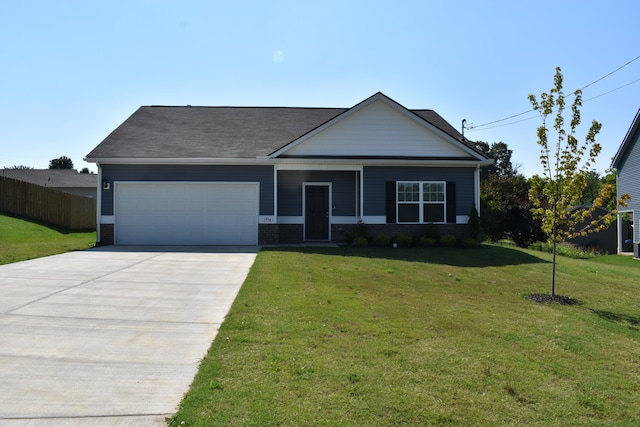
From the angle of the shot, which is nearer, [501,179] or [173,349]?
[173,349]

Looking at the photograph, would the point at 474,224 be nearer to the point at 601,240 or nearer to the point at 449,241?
the point at 449,241

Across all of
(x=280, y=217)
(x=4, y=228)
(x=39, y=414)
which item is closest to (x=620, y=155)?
(x=280, y=217)

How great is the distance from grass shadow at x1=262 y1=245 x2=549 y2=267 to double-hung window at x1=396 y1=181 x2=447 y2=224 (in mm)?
1499

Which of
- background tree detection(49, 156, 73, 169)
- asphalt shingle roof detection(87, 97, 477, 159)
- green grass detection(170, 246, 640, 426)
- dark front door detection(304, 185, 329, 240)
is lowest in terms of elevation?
green grass detection(170, 246, 640, 426)

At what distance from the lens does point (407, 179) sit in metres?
16.2

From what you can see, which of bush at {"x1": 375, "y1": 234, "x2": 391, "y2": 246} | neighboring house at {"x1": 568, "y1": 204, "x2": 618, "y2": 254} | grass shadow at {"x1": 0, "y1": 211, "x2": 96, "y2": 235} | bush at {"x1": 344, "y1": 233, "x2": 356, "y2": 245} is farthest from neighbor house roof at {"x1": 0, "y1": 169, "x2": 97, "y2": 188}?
neighboring house at {"x1": 568, "y1": 204, "x2": 618, "y2": 254}

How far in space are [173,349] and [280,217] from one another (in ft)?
38.1

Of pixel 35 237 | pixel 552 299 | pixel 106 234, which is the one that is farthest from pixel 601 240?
pixel 35 237

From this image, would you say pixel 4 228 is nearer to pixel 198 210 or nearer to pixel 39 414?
pixel 198 210

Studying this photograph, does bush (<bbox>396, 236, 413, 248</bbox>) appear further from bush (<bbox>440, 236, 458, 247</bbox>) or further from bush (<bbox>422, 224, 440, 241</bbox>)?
bush (<bbox>440, 236, 458, 247</bbox>)

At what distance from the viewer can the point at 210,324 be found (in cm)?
573

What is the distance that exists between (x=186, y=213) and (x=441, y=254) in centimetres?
889

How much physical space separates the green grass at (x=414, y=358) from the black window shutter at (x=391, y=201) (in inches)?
283

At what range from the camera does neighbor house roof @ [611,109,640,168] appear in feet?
69.9
